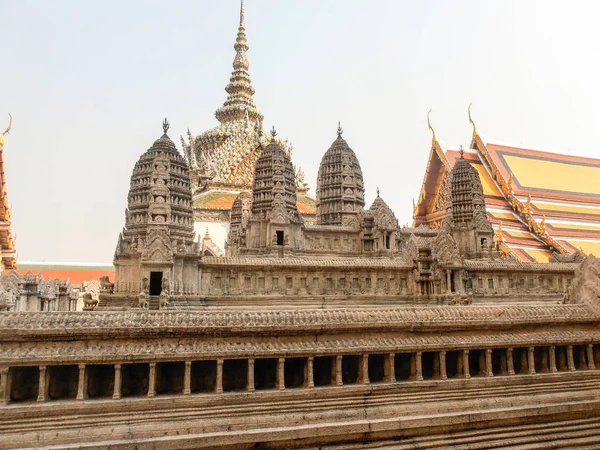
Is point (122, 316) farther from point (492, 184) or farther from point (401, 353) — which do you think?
point (492, 184)

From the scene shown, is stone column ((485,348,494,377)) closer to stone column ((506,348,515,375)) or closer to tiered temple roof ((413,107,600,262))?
stone column ((506,348,515,375))

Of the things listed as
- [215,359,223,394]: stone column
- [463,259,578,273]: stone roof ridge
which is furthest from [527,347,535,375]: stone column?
[463,259,578,273]: stone roof ridge

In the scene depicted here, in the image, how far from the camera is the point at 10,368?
8.73 meters

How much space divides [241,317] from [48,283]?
79.1 feet

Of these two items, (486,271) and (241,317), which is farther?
(486,271)

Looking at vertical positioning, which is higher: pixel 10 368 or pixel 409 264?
pixel 409 264

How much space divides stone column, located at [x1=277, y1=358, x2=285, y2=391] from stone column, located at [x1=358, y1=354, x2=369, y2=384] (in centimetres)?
161

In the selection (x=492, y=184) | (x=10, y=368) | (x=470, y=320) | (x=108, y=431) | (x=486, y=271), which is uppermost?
(x=492, y=184)

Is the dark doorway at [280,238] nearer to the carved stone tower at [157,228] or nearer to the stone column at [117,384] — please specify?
the carved stone tower at [157,228]

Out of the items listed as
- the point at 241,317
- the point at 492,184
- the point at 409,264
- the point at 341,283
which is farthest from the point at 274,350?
the point at 492,184

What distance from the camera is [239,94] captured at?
60625 mm

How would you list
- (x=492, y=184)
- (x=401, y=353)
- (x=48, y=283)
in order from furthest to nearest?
(x=492, y=184), (x=48, y=283), (x=401, y=353)

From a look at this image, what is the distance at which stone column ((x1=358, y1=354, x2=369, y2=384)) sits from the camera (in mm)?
10172

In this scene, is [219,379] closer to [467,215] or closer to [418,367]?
[418,367]
